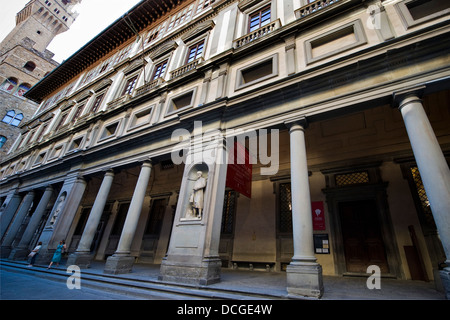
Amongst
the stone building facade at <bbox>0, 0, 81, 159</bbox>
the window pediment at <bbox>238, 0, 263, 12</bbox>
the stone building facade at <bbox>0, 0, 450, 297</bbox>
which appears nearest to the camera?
the stone building facade at <bbox>0, 0, 450, 297</bbox>

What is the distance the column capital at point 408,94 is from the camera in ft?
16.9

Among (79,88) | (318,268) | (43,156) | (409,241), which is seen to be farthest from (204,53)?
(43,156)

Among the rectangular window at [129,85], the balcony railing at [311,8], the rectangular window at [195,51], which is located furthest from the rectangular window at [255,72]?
the rectangular window at [129,85]

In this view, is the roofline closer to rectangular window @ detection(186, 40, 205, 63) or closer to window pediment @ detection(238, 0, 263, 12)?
rectangular window @ detection(186, 40, 205, 63)

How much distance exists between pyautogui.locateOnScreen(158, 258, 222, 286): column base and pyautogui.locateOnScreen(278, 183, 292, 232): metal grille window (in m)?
4.33

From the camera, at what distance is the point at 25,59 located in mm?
36312

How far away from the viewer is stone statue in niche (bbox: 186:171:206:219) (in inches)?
284

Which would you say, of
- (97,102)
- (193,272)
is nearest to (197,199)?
(193,272)

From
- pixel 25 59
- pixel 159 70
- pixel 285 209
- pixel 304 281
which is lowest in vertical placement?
pixel 304 281

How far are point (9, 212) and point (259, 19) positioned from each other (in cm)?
2360

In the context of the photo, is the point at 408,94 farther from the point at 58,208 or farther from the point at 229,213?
the point at 58,208

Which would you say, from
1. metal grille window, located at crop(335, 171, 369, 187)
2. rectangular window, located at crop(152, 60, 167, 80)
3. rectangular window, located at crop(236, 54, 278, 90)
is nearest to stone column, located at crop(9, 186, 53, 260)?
rectangular window, located at crop(152, 60, 167, 80)

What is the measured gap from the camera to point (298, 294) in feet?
15.2

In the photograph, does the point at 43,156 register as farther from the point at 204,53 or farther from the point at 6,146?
the point at 6,146
